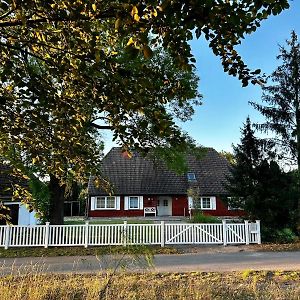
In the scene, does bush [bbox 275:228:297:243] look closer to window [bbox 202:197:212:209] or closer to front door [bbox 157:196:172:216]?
window [bbox 202:197:212:209]

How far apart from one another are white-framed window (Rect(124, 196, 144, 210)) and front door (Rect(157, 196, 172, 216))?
79.8 inches

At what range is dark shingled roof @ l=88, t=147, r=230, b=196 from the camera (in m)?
36.1

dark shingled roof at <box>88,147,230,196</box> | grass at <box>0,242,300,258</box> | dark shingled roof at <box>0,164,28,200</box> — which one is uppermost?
dark shingled roof at <box>88,147,230,196</box>

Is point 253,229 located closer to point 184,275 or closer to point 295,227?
point 295,227

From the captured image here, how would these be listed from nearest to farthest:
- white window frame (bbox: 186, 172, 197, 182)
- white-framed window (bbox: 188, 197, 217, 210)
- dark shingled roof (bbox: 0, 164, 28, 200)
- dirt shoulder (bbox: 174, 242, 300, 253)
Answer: dark shingled roof (bbox: 0, 164, 28, 200) < dirt shoulder (bbox: 174, 242, 300, 253) < white-framed window (bbox: 188, 197, 217, 210) < white window frame (bbox: 186, 172, 197, 182)

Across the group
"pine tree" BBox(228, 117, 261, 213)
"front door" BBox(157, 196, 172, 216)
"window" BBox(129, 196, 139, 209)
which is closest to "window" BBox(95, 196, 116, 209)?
"window" BBox(129, 196, 139, 209)

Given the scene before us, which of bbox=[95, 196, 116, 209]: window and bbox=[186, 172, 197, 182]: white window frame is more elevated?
bbox=[186, 172, 197, 182]: white window frame

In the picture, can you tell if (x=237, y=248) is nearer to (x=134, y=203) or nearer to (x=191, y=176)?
(x=134, y=203)

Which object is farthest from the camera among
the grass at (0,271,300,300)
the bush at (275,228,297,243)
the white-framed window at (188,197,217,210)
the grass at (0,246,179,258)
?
the white-framed window at (188,197,217,210)

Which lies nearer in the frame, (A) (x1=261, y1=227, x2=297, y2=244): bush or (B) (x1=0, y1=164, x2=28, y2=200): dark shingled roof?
(B) (x1=0, y1=164, x2=28, y2=200): dark shingled roof

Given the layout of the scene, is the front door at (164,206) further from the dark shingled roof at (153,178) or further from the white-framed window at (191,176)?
the white-framed window at (191,176)

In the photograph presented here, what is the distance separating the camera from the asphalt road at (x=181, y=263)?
9.38m

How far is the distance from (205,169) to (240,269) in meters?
28.9

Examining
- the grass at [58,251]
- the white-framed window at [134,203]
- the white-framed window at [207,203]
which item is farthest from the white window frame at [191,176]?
the grass at [58,251]
